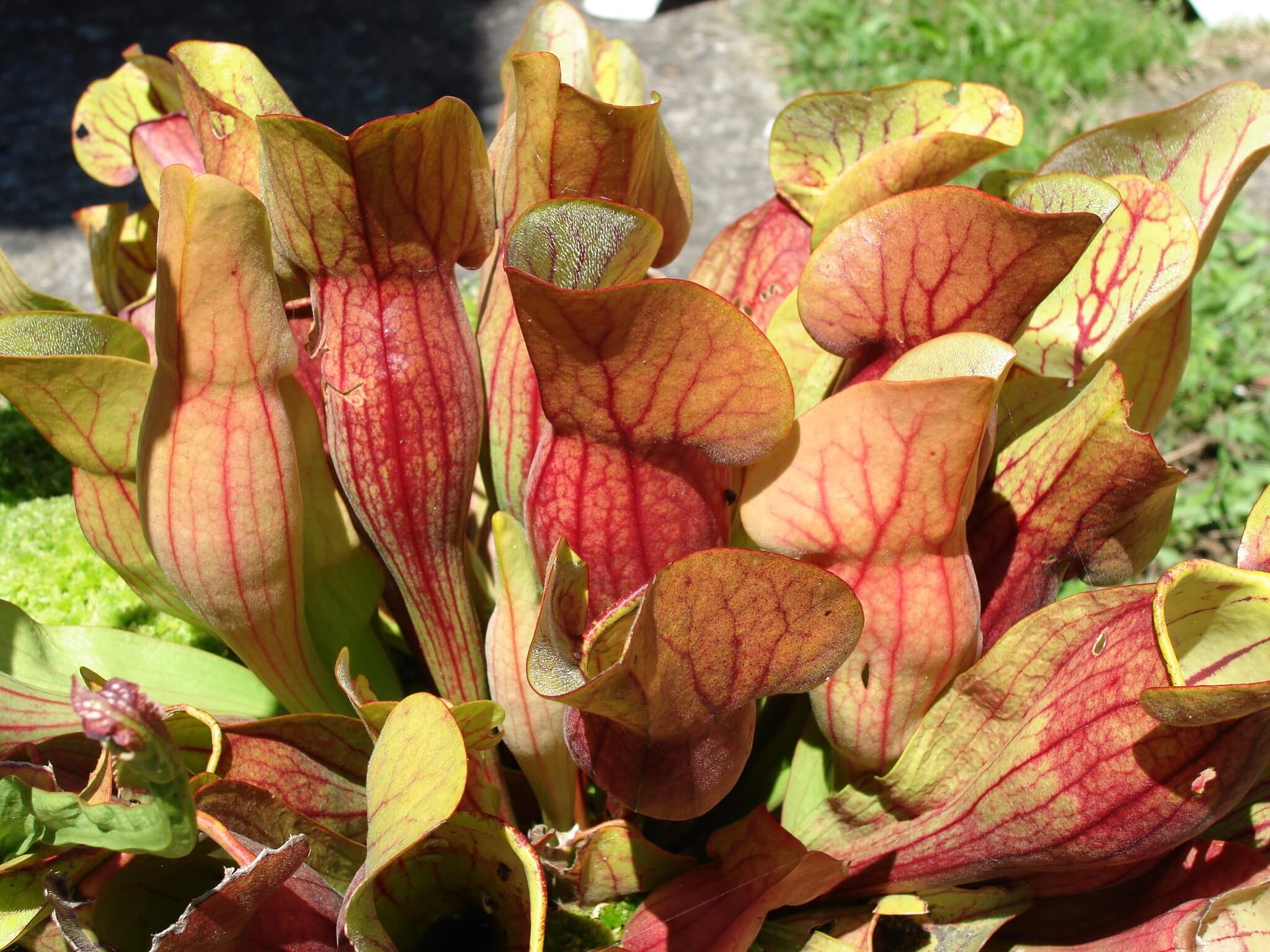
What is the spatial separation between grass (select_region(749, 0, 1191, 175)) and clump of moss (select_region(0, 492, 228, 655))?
2578 mm

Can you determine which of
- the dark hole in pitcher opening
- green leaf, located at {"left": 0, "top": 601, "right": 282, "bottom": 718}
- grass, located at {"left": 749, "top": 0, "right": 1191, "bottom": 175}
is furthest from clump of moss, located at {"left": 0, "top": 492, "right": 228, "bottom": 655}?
grass, located at {"left": 749, "top": 0, "right": 1191, "bottom": 175}

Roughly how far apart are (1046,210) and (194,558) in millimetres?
576

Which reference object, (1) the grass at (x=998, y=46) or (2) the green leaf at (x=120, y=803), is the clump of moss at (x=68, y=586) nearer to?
(2) the green leaf at (x=120, y=803)

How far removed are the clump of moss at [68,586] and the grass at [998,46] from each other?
2578mm

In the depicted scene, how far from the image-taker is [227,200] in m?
0.60

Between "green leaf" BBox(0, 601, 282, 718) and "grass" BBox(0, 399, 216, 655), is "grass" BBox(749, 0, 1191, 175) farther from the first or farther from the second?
"green leaf" BBox(0, 601, 282, 718)

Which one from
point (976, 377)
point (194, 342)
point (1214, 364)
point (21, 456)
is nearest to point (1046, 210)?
point (976, 377)

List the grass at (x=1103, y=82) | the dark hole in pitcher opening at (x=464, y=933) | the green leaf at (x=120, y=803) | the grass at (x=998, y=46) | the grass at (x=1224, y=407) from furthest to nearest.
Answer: the grass at (x=998, y=46), the grass at (x=1103, y=82), the grass at (x=1224, y=407), the dark hole in pitcher opening at (x=464, y=933), the green leaf at (x=120, y=803)

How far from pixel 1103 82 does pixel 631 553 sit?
10.2 feet

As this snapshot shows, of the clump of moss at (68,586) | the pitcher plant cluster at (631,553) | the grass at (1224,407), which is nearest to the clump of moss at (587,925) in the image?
the pitcher plant cluster at (631,553)

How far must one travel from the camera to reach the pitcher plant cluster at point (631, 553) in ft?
1.89

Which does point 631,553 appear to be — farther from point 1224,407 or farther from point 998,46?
point 998,46

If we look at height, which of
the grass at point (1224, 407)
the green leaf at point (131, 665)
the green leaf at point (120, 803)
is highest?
the green leaf at point (120, 803)

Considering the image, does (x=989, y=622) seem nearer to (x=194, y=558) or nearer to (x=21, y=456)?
(x=194, y=558)
